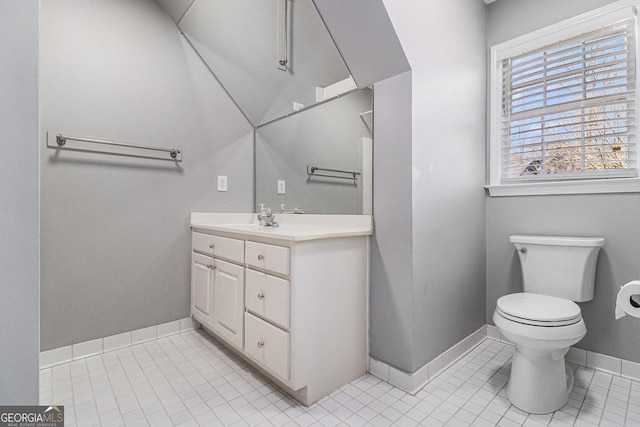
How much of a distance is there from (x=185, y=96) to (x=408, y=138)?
1.62 meters

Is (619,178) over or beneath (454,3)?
beneath

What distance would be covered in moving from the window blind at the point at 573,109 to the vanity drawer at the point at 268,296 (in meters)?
1.67

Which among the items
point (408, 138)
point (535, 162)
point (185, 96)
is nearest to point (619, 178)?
point (535, 162)

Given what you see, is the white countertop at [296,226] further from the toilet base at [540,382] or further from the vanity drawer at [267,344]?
the toilet base at [540,382]

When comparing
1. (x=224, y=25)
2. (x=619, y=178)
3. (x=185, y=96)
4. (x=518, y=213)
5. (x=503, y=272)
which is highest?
(x=224, y=25)

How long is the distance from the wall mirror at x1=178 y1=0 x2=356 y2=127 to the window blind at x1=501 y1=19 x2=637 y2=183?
3.74 ft

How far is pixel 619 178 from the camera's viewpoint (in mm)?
1661

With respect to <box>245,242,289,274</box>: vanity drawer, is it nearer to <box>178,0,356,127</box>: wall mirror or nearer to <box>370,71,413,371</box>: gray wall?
<box>370,71,413,371</box>: gray wall

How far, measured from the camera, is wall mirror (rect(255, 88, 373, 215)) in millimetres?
1749

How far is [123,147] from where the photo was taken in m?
1.98

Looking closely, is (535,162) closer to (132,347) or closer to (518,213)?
(518,213)

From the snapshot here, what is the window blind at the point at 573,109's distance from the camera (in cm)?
167

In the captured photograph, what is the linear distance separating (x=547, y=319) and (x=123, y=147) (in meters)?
2.44

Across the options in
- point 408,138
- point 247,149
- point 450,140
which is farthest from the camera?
point 247,149
